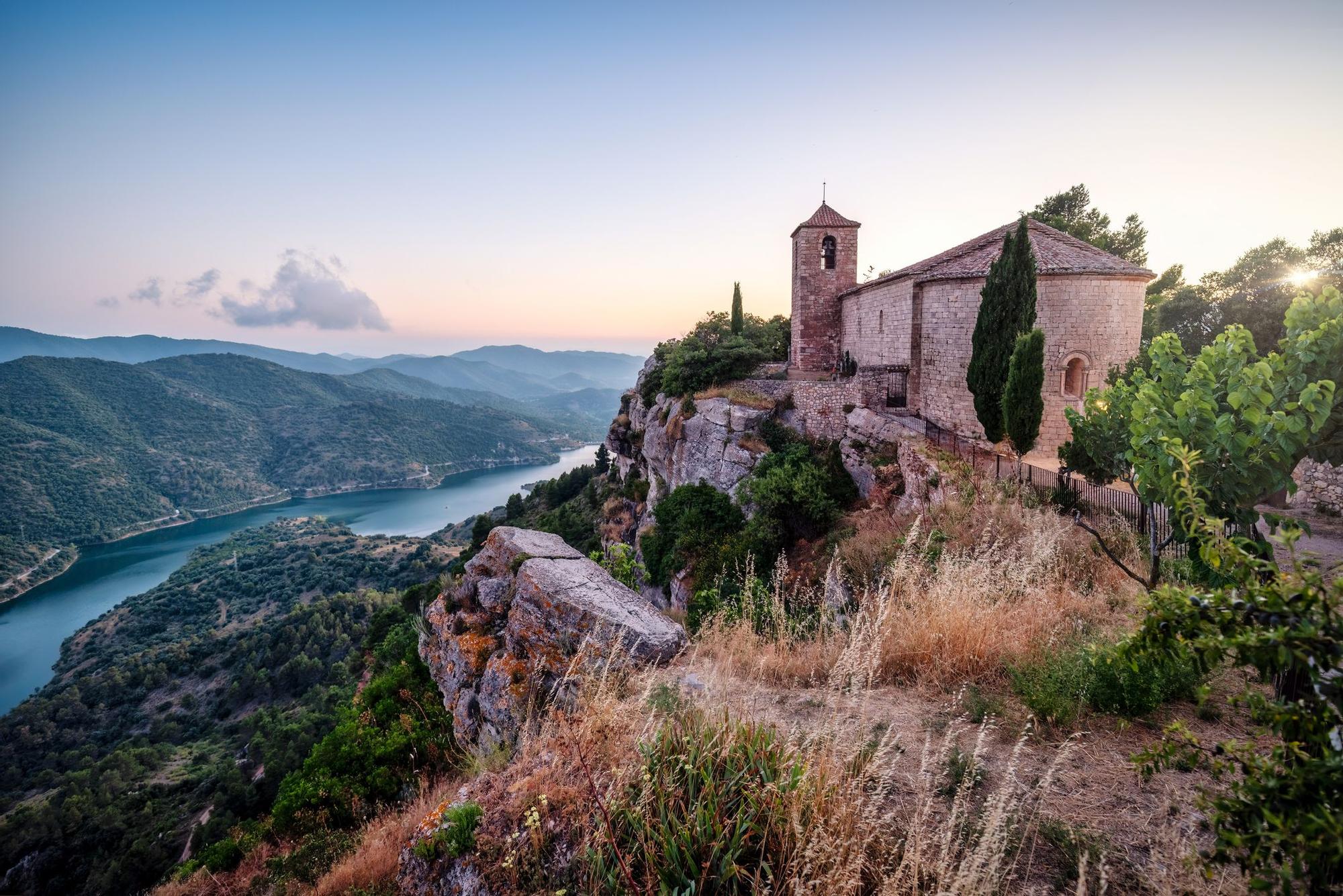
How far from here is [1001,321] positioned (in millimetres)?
13602

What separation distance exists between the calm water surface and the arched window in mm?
71587

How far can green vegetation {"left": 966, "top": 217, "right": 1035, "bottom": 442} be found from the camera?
13242 millimetres

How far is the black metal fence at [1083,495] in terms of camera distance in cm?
742

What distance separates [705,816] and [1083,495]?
30.6ft

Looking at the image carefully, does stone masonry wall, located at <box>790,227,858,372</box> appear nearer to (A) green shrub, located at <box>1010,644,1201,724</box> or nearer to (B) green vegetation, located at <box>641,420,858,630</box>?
(B) green vegetation, located at <box>641,420,858,630</box>

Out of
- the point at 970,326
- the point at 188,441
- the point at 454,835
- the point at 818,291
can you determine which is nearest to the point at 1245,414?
the point at 454,835

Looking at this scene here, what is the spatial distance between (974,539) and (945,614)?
143 inches

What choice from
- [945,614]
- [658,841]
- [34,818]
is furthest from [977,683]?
[34,818]

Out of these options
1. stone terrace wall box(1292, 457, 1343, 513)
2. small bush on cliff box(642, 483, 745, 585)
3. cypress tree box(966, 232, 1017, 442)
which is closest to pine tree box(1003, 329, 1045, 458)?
cypress tree box(966, 232, 1017, 442)

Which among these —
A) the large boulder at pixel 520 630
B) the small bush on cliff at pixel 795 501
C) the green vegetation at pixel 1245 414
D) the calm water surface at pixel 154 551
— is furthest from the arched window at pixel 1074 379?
the calm water surface at pixel 154 551

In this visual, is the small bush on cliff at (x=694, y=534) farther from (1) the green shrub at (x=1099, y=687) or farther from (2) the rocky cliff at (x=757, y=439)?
(1) the green shrub at (x=1099, y=687)

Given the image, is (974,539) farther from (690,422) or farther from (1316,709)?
(690,422)

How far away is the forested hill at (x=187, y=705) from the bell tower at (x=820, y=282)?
59.3 feet

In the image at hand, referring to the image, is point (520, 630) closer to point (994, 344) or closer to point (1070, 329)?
point (994, 344)
